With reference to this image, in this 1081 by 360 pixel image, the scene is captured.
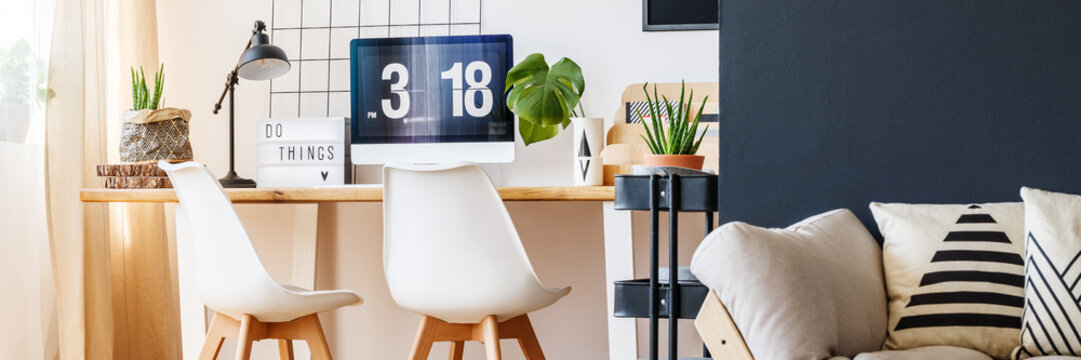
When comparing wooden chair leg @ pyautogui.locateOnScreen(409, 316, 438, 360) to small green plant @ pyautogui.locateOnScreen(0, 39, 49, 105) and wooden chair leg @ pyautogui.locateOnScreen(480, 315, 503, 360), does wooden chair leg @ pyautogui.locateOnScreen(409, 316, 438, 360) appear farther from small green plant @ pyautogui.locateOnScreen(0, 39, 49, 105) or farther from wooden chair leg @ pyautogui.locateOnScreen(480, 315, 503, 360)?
small green plant @ pyautogui.locateOnScreen(0, 39, 49, 105)

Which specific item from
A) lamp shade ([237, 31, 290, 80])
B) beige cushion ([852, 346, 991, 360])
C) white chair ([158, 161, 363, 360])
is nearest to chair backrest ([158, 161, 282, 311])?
white chair ([158, 161, 363, 360])

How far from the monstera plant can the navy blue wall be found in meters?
0.66

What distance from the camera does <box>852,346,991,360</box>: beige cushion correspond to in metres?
1.43

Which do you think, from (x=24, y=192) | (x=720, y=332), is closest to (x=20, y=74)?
(x=24, y=192)

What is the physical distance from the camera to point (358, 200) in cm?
222

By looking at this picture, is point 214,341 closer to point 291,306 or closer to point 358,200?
point 291,306

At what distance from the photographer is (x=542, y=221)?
289 centimetres

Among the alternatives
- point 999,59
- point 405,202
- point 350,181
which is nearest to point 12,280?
point 350,181

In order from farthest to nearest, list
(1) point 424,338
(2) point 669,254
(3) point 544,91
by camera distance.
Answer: (3) point 544,91
(1) point 424,338
(2) point 669,254

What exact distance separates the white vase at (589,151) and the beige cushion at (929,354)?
1023 mm

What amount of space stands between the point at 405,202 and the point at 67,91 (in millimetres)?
1122

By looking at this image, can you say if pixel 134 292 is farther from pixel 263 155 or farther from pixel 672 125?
pixel 672 125

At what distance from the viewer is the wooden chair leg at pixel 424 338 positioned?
2.07 metres

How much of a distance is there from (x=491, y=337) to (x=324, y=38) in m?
1.41
